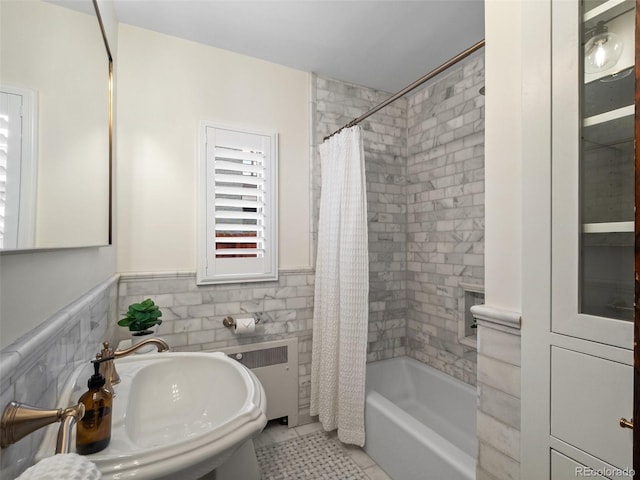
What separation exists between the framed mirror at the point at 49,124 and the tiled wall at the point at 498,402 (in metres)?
1.32

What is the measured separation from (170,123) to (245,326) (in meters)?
1.43

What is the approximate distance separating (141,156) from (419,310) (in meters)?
2.44

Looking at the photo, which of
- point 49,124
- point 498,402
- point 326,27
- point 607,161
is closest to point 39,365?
point 49,124

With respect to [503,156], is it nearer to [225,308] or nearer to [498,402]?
[498,402]

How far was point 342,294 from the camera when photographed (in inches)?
80.3

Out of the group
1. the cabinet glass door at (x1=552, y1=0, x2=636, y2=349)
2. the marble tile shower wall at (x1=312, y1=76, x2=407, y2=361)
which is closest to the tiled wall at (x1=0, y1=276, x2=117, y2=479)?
the cabinet glass door at (x1=552, y1=0, x2=636, y2=349)

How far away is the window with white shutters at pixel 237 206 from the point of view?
Answer: 2098 mm

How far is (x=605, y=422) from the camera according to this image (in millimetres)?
806

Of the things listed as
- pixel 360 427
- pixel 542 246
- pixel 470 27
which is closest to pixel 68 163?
pixel 542 246

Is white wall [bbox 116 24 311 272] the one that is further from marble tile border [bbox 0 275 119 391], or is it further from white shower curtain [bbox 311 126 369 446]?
marble tile border [bbox 0 275 119 391]

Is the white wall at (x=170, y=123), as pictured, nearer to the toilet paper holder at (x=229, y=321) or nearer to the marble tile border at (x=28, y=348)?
the toilet paper holder at (x=229, y=321)

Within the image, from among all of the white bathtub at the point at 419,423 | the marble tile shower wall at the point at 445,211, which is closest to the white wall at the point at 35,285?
the white bathtub at the point at 419,423

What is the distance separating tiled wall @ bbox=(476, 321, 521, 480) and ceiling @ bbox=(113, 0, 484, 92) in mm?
1785

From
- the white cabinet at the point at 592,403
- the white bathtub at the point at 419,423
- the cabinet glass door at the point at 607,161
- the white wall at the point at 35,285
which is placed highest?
the cabinet glass door at the point at 607,161
